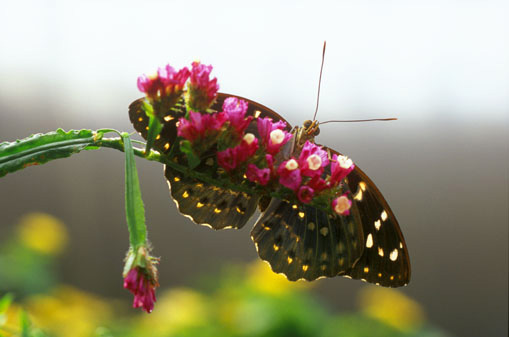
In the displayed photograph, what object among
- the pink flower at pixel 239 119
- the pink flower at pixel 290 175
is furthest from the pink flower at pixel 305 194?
the pink flower at pixel 239 119

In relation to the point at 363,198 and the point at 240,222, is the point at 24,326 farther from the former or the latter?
the point at 363,198

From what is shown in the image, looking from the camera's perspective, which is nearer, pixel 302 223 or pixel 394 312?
pixel 302 223

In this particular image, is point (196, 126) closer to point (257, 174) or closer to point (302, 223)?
point (257, 174)

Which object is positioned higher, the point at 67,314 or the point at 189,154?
the point at 189,154

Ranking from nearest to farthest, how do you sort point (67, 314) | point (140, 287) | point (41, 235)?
point (140, 287)
point (67, 314)
point (41, 235)

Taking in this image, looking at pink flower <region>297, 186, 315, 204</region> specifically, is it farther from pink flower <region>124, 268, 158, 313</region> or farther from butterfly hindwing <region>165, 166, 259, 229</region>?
pink flower <region>124, 268, 158, 313</region>

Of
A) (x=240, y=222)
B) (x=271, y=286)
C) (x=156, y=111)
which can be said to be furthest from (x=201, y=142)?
(x=271, y=286)

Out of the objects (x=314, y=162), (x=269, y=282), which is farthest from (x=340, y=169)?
(x=269, y=282)

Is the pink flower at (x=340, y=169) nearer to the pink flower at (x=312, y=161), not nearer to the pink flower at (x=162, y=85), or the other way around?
the pink flower at (x=312, y=161)
